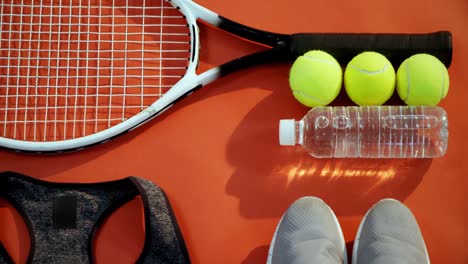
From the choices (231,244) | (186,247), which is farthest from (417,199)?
(186,247)

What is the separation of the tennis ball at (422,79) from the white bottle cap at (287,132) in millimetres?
256

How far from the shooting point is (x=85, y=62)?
4.76ft

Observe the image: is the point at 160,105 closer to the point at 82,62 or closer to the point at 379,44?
the point at 82,62

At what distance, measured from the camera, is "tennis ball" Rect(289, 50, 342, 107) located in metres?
1.27

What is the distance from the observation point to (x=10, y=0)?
1470 millimetres

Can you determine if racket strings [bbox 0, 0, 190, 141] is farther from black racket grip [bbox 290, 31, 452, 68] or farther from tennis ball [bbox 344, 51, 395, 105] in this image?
tennis ball [bbox 344, 51, 395, 105]

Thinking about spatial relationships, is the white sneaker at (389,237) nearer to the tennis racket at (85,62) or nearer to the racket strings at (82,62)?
the tennis racket at (85,62)

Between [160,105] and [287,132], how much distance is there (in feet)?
1.00

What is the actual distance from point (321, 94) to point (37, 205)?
2.37 ft

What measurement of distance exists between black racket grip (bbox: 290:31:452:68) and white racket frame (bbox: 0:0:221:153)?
0.22 meters

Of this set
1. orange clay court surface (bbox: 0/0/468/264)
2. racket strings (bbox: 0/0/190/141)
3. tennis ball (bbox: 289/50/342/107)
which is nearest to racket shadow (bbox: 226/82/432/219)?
orange clay court surface (bbox: 0/0/468/264)

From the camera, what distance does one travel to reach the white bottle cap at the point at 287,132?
1308mm

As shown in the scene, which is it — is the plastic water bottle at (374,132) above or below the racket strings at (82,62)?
below

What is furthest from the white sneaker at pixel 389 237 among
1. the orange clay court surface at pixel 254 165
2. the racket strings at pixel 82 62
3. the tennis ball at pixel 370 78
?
the racket strings at pixel 82 62
